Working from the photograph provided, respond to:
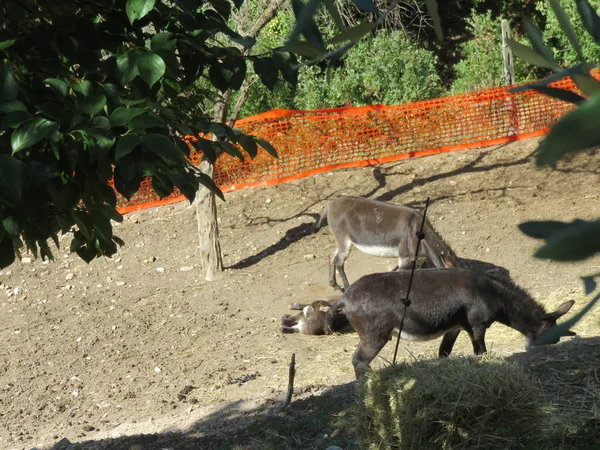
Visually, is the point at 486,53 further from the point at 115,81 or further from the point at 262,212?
the point at 115,81

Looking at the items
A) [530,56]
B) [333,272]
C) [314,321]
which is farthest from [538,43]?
[333,272]

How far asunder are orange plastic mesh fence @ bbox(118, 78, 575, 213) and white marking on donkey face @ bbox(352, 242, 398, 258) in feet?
12.4

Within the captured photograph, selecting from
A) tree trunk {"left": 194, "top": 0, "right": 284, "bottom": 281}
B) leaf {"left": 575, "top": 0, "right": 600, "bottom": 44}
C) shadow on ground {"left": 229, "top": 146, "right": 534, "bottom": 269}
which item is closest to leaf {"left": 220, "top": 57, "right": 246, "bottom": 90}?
leaf {"left": 575, "top": 0, "right": 600, "bottom": 44}

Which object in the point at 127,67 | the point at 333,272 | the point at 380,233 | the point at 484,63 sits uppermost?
the point at 484,63

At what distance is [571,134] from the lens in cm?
93

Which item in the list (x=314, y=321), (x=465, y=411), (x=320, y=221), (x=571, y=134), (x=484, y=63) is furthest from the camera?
(x=484, y=63)

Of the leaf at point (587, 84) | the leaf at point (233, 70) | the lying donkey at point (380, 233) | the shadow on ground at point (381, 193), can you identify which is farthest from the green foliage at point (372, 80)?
the leaf at point (587, 84)

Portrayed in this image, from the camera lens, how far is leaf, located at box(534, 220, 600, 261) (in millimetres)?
1075

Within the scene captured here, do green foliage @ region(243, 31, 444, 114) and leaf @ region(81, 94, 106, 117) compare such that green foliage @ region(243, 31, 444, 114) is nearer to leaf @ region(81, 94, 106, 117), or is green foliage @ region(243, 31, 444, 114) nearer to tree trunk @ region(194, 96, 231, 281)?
tree trunk @ region(194, 96, 231, 281)

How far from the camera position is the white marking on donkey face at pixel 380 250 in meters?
10.8

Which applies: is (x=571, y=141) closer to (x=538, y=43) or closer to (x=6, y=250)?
(x=538, y=43)

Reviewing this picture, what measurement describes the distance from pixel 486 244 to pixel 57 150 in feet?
30.9

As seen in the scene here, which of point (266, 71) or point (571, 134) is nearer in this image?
point (571, 134)

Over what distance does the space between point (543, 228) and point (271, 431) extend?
4679mm
